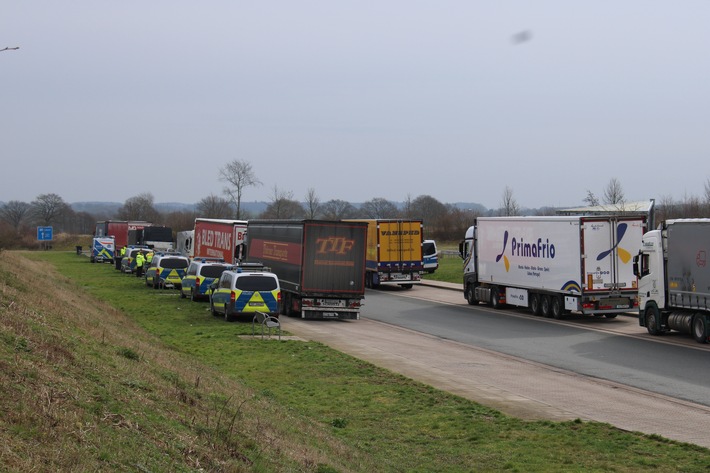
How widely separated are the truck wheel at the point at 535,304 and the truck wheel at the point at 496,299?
8.78 feet

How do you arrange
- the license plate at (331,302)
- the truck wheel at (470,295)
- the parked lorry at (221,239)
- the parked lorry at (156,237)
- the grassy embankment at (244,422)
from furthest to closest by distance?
the parked lorry at (156,237), the parked lorry at (221,239), the truck wheel at (470,295), the license plate at (331,302), the grassy embankment at (244,422)

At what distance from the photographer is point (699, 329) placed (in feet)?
82.8

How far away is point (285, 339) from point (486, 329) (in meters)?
7.52

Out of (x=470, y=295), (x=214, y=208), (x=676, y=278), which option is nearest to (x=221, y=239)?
(x=470, y=295)

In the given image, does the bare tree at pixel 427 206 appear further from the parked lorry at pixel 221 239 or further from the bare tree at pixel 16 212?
the parked lorry at pixel 221 239

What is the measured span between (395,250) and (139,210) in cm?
12953

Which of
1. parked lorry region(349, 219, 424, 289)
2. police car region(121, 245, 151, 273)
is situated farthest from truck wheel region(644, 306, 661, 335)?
police car region(121, 245, 151, 273)

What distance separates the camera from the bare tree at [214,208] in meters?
147

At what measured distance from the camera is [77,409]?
8719 millimetres

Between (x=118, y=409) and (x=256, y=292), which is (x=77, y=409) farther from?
(x=256, y=292)

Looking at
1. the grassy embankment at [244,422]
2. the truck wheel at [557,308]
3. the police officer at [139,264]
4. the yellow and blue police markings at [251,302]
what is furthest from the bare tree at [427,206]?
the grassy embankment at [244,422]

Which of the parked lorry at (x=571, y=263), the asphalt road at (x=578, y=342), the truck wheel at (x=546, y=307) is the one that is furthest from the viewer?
the truck wheel at (x=546, y=307)

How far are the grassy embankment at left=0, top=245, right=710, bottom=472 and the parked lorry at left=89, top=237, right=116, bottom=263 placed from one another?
69.5 metres

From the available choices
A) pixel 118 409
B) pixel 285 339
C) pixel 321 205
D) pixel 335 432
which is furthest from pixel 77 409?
pixel 321 205
